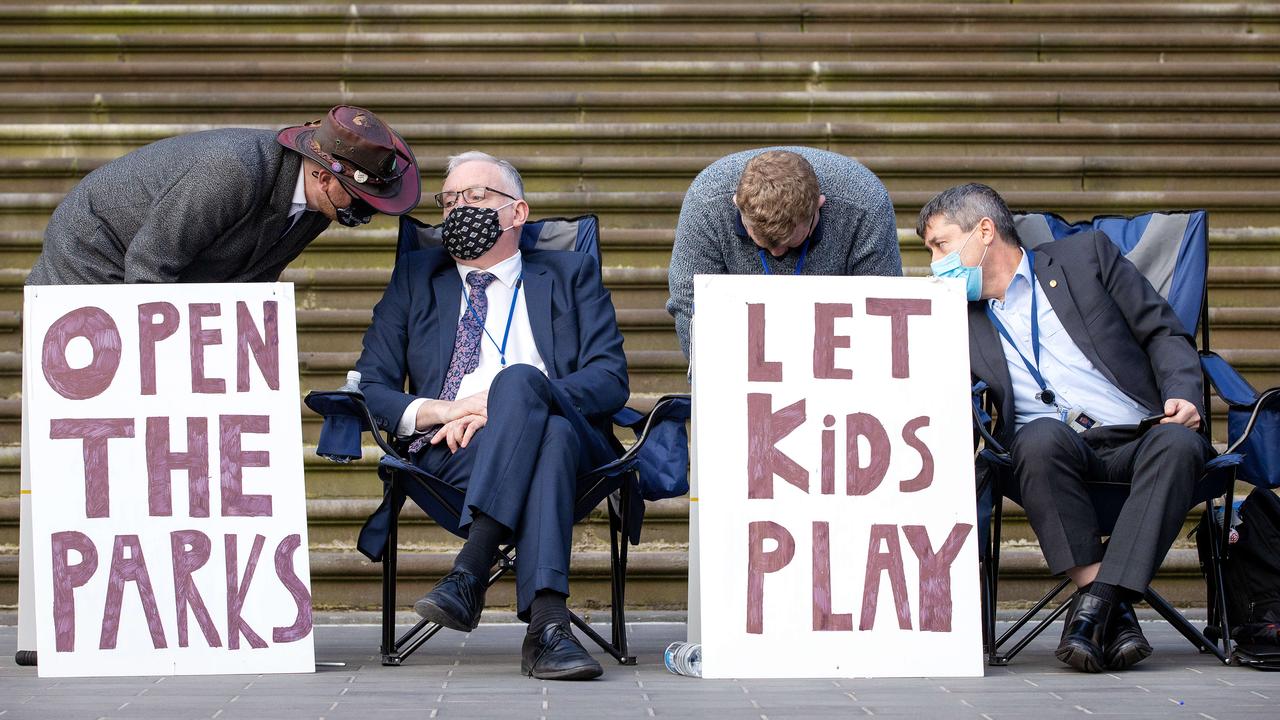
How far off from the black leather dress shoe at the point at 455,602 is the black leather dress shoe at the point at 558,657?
0.16 m

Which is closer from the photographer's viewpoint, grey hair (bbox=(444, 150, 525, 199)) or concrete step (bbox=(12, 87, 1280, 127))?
grey hair (bbox=(444, 150, 525, 199))

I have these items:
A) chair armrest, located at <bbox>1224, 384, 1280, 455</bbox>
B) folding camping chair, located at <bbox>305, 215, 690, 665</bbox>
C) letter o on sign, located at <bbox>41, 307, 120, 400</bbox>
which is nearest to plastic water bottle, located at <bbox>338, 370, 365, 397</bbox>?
folding camping chair, located at <bbox>305, 215, 690, 665</bbox>

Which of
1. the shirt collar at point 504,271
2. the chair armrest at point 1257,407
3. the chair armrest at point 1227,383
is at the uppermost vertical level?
the shirt collar at point 504,271

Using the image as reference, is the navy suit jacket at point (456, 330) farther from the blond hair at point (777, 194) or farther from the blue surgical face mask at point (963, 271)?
the blue surgical face mask at point (963, 271)

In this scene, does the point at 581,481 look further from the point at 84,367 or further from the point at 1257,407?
the point at 1257,407

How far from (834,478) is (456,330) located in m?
1.17

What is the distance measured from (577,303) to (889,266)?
863 millimetres

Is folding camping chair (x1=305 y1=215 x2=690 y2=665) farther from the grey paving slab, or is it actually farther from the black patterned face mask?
the black patterned face mask

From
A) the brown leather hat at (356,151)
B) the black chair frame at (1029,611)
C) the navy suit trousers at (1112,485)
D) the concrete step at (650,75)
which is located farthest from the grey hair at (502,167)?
the concrete step at (650,75)

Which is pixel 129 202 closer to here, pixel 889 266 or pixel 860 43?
pixel 889 266

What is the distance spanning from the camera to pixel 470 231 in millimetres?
4031

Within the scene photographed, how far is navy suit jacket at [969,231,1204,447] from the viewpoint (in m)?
3.86

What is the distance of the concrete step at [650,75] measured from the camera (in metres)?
6.64

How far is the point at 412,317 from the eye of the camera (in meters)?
4.02
